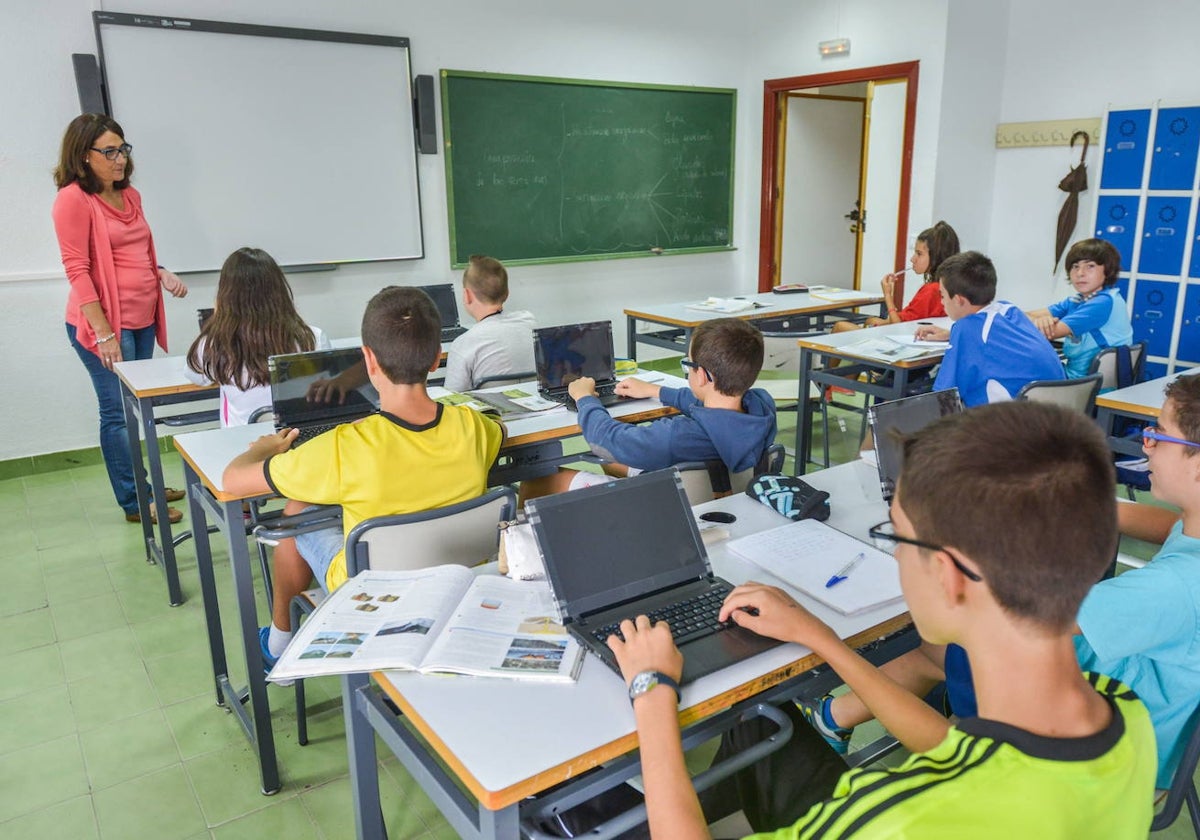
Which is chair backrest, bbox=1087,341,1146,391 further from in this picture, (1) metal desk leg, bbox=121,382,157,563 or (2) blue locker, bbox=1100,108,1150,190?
(1) metal desk leg, bbox=121,382,157,563

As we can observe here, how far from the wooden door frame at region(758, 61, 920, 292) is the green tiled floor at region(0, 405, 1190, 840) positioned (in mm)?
3345

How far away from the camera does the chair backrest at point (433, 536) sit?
5.74 ft

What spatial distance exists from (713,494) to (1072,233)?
15.4 feet

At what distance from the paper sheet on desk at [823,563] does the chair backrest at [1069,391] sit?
1627 millimetres

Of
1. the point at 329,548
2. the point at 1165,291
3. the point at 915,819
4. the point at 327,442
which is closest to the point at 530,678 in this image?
the point at 915,819

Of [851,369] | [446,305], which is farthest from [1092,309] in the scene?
[446,305]

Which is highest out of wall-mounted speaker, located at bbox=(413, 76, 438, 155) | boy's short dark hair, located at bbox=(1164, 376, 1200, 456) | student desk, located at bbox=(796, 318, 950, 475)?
wall-mounted speaker, located at bbox=(413, 76, 438, 155)

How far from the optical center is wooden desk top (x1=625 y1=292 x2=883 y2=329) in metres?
4.92

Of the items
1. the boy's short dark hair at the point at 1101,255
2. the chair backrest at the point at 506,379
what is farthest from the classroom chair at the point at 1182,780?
the boy's short dark hair at the point at 1101,255

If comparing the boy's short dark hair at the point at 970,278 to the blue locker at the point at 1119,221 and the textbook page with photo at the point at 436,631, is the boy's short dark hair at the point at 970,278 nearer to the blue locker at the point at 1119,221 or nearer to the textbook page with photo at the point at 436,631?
the blue locker at the point at 1119,221

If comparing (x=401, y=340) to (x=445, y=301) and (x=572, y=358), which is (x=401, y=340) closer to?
(x=572, y=358)

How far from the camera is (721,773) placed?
1.29 meters

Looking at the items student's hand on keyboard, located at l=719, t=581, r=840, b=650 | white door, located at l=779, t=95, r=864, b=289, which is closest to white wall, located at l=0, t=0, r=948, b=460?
white door, located at l=779, t=95, r=864, b=289

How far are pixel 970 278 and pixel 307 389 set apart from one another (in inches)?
104
